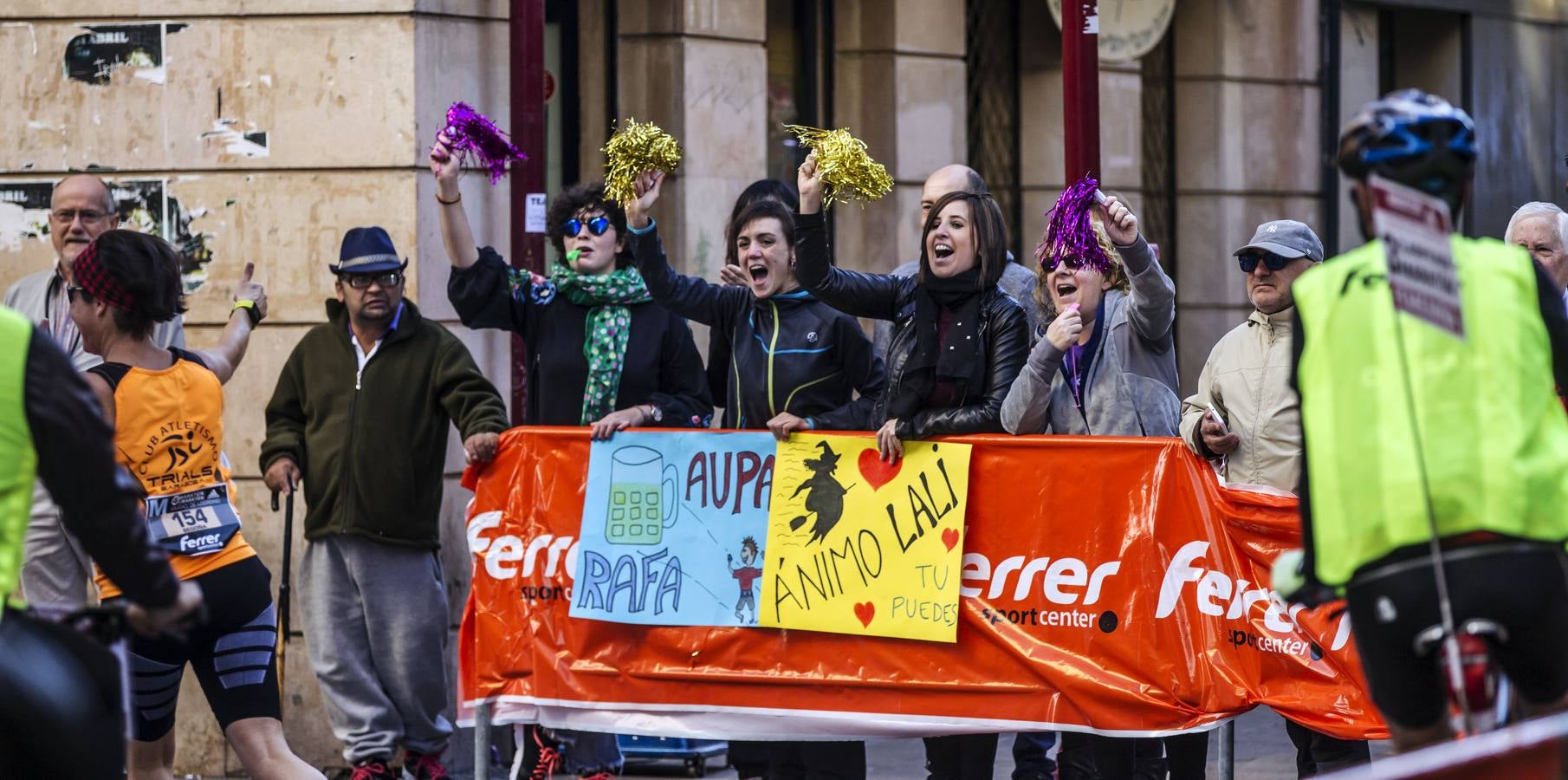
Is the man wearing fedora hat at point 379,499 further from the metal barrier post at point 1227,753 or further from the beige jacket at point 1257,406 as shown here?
the metal barrier post at point 1227,753

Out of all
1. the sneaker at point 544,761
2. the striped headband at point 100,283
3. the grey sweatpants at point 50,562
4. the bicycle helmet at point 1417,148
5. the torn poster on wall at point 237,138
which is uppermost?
the torn poster on wall at point 237,138

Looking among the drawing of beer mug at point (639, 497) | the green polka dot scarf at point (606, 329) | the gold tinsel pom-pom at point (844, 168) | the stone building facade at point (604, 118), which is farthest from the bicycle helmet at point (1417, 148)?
the stone building facade at point (604, 118)

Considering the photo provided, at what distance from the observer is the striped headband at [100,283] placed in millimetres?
6699

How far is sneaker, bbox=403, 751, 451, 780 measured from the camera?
27.0 ft

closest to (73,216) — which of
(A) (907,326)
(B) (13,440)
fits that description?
(A) (907,326)

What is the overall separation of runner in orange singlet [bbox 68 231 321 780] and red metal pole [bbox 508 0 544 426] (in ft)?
7.30

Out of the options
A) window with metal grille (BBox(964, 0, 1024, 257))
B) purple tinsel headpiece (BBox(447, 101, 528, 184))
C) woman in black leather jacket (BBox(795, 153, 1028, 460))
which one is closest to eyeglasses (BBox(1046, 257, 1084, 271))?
woman in black leather jacket (BBox(795, 153, 1028, 460))

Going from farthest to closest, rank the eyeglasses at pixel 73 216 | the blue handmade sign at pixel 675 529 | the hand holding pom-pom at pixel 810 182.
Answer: the eyeglasses at pixel 73 216, the blue handmade sign at pixel 675 529, the hand holding pom-pom at pixel 810 182

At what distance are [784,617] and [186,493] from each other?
6.82 feet

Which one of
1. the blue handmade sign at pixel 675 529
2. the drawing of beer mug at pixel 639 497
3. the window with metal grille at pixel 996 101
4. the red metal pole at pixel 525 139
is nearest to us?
the blue handmade sign at pixel 675 529

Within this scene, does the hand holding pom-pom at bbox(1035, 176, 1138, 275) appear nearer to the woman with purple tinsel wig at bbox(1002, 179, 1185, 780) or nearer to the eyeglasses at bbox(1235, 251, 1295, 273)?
the woman with purple tinsel wig at bbox(1002, 179, 1185, 780)

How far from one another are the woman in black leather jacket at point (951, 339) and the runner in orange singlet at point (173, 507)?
2146 mm

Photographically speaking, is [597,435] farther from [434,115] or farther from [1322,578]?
[1322,578]

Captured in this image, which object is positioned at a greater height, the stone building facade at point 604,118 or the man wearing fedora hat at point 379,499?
the stone building facade at point 604,118
